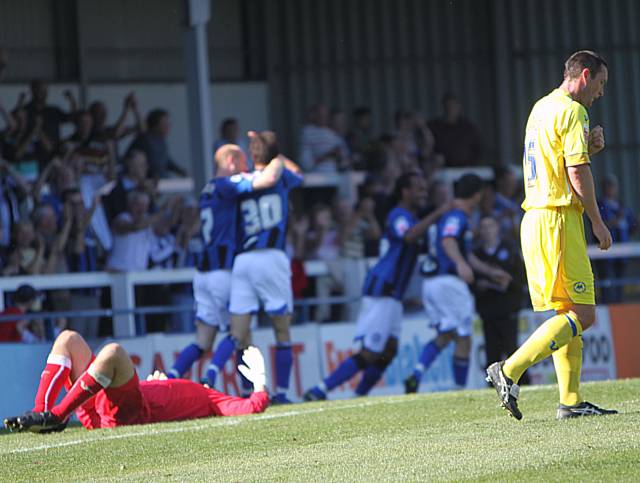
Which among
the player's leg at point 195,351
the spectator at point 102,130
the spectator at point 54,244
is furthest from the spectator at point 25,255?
the player's leg at point 195,351

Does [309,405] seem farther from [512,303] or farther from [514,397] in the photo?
[512,303]

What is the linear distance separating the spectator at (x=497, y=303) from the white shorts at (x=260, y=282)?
325 cm

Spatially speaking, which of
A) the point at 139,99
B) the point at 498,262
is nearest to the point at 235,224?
the point at 498,262

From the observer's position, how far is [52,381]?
31.4 feet

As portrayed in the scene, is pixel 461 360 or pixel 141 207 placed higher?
pixel 141 207

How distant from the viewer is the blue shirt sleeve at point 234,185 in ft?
42.2

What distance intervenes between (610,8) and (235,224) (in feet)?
43.9

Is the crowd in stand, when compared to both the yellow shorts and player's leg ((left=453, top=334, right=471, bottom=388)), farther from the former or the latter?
the yellow shorts

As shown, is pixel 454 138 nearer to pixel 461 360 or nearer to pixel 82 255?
pixel 461 360

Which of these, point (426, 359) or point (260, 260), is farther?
point (426, 359)

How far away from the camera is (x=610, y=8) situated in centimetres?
2478

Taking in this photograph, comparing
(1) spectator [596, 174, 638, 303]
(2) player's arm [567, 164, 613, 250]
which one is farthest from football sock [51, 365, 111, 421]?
(1) spectator [596, 174, 638, 303]

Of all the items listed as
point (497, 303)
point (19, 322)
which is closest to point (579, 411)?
point (19, 322)

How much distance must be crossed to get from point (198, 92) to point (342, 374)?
3877 mm
